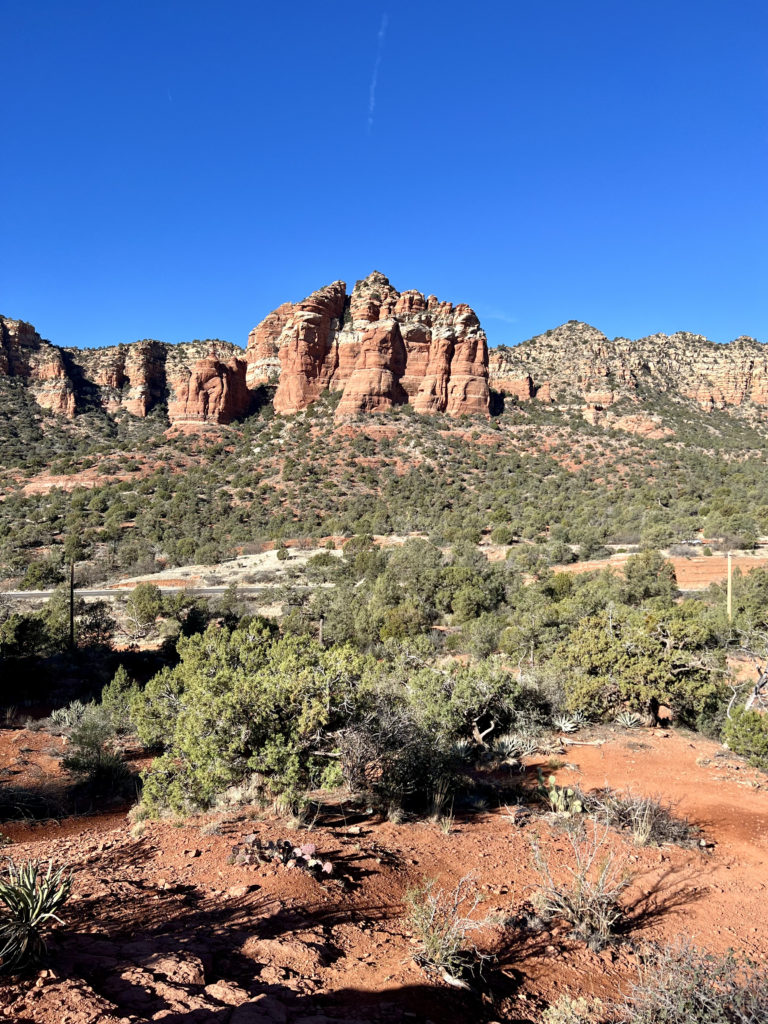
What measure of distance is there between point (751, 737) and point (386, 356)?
55.9 metres

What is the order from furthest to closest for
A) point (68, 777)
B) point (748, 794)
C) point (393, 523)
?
point (393, 523)
point (68, 777)
point (748, 794)

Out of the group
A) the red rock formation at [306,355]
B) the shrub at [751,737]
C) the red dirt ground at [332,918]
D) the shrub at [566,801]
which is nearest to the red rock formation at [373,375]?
the red rock formation at [306,355]

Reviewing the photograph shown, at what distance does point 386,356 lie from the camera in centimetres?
6025

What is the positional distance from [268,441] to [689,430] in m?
48.2

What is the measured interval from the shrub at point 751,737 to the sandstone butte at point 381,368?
173 feet

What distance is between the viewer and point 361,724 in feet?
22.2

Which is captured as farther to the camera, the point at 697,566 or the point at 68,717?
the point at 697,566

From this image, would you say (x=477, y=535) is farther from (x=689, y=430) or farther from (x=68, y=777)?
(x=689, y=430)

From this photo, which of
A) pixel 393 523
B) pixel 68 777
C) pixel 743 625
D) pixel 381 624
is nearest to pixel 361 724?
pixel 68 777

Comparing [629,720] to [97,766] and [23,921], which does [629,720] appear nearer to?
[97,766]

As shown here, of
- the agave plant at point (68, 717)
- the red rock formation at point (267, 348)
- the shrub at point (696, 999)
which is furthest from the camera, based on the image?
the red rock formation at point (267, 348)

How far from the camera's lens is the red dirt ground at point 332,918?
2.96 meters

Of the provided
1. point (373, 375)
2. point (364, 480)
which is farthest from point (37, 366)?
point (364, 480)

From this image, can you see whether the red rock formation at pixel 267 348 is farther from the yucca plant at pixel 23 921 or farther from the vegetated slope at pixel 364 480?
the yucca plant at pixel 23 921
